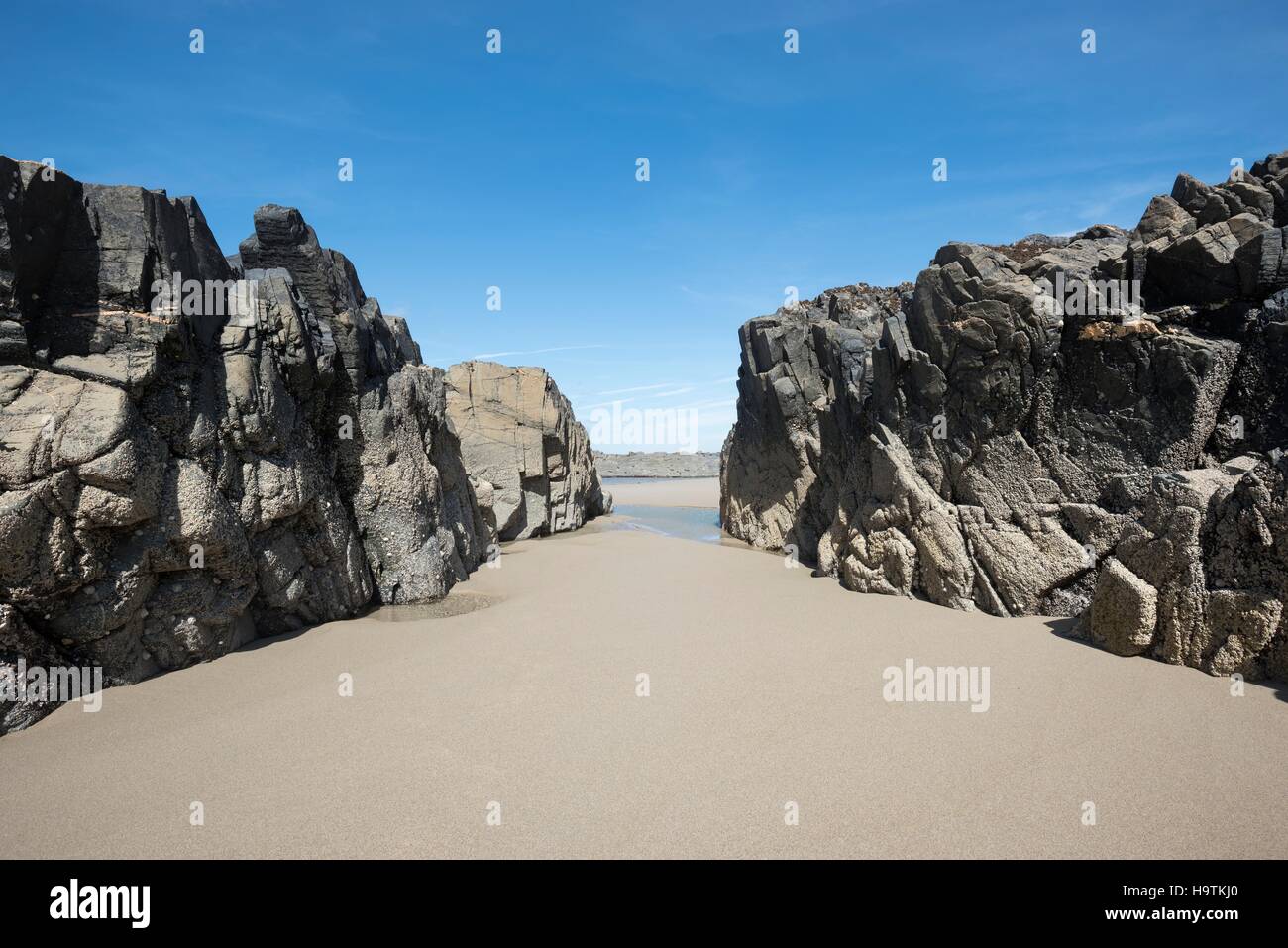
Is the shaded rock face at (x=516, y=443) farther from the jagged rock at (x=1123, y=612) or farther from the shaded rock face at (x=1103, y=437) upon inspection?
the jagged rock at (x=1123, y=612)

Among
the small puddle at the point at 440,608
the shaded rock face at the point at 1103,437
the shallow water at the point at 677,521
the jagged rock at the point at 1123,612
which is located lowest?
the shallow water at the point at 677,521

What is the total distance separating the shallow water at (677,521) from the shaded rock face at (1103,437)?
Result: 34.9 ft

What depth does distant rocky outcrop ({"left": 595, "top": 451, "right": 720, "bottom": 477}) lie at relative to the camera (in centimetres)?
9838

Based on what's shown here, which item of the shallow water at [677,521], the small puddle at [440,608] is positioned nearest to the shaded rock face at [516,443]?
the shallow water at [677,521]

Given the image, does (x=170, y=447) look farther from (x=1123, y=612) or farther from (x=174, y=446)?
(x=1123, y=612)

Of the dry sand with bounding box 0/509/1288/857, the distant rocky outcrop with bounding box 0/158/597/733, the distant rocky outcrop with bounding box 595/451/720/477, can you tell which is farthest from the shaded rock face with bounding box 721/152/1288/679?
the distant rocky outcrop with bounding box 595/451/720/477

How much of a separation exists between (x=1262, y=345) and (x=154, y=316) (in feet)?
39.2

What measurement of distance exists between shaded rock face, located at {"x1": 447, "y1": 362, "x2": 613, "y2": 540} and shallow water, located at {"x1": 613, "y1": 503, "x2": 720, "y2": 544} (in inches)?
140

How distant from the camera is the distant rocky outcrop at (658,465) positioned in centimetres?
9838

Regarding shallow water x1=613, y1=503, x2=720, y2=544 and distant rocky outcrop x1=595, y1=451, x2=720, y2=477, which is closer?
shallow water x1=613, y1=503, x2=720, y2=544

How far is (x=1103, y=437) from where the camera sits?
796cm

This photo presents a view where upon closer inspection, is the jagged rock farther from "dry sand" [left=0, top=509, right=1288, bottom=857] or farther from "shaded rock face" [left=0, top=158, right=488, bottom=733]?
"shaded rock face" [left=0, top=158, right=488, bottom=733]

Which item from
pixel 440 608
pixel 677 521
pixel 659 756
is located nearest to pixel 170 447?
pixel 440 608

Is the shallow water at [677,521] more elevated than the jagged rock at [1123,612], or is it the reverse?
the jagged rock at [1123,612]
